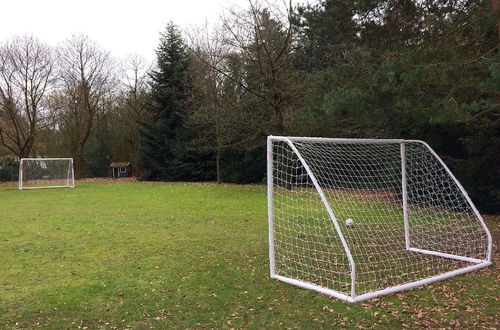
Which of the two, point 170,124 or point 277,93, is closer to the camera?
point 277,93

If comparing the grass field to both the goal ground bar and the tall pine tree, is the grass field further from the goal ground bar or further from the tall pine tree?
the tall pine tree

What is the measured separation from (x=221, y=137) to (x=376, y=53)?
13075 millimetres

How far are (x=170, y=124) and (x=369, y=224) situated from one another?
62.3 ft

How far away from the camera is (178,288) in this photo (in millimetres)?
5340

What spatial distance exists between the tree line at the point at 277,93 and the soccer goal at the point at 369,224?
0.84 metres

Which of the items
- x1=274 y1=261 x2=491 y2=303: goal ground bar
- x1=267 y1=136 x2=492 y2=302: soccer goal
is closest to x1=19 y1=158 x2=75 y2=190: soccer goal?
x1=267 y1=136 x2=492 y2=302: soccer goal

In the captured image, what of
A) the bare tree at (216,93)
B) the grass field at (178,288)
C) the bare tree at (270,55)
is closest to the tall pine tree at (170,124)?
the bare tree at (216,93)

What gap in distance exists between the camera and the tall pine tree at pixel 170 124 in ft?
82.2

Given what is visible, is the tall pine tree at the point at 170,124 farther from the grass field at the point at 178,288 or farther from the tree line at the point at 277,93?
the grass field at the point at 178,288

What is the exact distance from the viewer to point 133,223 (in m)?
10.3

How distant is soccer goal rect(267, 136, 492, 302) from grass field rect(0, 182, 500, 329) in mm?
372

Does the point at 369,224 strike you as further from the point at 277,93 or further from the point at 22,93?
the point at 22,93

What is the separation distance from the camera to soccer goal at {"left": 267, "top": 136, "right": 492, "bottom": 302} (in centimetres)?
574

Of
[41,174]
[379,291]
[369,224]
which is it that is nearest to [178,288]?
[379,291]
